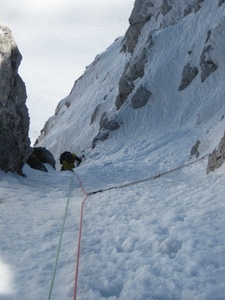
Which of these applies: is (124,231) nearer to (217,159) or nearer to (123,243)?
(123,243)

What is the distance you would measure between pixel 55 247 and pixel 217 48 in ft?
75.5

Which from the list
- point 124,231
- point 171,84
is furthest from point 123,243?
point 171,84

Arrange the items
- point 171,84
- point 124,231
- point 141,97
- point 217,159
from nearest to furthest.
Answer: point 124,231, point 217,159, point 171,84, point 141,97

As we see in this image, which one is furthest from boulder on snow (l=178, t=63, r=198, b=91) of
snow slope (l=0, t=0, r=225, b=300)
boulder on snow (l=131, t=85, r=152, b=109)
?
snow slope (l=0, t=0, r=225, b=300)

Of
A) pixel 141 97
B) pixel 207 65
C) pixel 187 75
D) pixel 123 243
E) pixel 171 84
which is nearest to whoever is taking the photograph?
pixel 123 243

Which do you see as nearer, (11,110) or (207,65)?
(11,110)

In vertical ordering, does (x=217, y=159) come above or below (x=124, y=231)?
below

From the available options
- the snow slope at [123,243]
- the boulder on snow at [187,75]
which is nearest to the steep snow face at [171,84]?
the boulder on snow at [187,75]

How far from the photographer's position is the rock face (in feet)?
48.2

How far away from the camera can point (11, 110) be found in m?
15.0

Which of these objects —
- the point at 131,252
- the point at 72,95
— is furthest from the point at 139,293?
the point at 72,95

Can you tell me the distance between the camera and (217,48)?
26.5 meters

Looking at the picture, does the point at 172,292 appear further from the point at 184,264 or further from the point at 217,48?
the point at 217,48

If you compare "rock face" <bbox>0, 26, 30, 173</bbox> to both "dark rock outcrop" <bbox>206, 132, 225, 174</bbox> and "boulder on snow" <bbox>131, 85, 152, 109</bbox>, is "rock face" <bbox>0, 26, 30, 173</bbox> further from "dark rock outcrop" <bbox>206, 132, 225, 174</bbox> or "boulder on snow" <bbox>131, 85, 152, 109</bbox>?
"boulder on snow" <bbox>131, 85, 152, 109</bbox>
